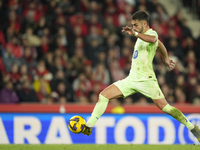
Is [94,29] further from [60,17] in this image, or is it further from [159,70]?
[159,70]

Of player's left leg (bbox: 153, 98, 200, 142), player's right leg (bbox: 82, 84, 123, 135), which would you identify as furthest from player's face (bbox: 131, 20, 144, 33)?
player's left leg (bbox: 153, 98, 200, 142)

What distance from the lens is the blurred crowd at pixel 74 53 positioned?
412 inches

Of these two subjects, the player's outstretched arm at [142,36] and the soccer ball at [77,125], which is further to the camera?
the soccer ball at [77,125]

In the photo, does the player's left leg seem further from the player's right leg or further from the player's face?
the player's face

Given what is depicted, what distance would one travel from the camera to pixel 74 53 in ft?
38.1

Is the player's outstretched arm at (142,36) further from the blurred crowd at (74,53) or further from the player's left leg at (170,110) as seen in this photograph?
the blurred crowd at (74,53)

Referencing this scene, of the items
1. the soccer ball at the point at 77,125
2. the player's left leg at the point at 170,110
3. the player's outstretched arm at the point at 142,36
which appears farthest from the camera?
the player's left leg at the point at 170,110

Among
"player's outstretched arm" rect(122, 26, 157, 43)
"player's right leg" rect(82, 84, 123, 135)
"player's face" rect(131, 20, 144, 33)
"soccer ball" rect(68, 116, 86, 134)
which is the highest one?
"player's face" rect(131, 20, 144, 33)

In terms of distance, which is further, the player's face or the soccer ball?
the player's face

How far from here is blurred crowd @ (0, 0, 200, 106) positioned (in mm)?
10477

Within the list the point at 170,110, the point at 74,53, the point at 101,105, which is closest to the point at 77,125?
the point at 101,105

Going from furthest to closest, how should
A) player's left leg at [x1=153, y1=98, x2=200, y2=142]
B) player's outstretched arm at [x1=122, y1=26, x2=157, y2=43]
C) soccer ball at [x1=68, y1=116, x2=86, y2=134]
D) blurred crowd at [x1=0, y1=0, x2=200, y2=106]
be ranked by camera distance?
blurred crowd at [x1=0, y1=0, x2=200, y2=106], player's left leg at [x1=153, y1=98, x2=200, y2=142], soccer ball at [x1=68, y1=116, x2=86, y2=134], player's outstretched arm at [x1=122, y1=26, x2=157, y2=43]

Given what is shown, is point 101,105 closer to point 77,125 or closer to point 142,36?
point 77,125

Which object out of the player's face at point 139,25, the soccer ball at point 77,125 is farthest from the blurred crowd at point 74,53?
the player's face at point 139,25
